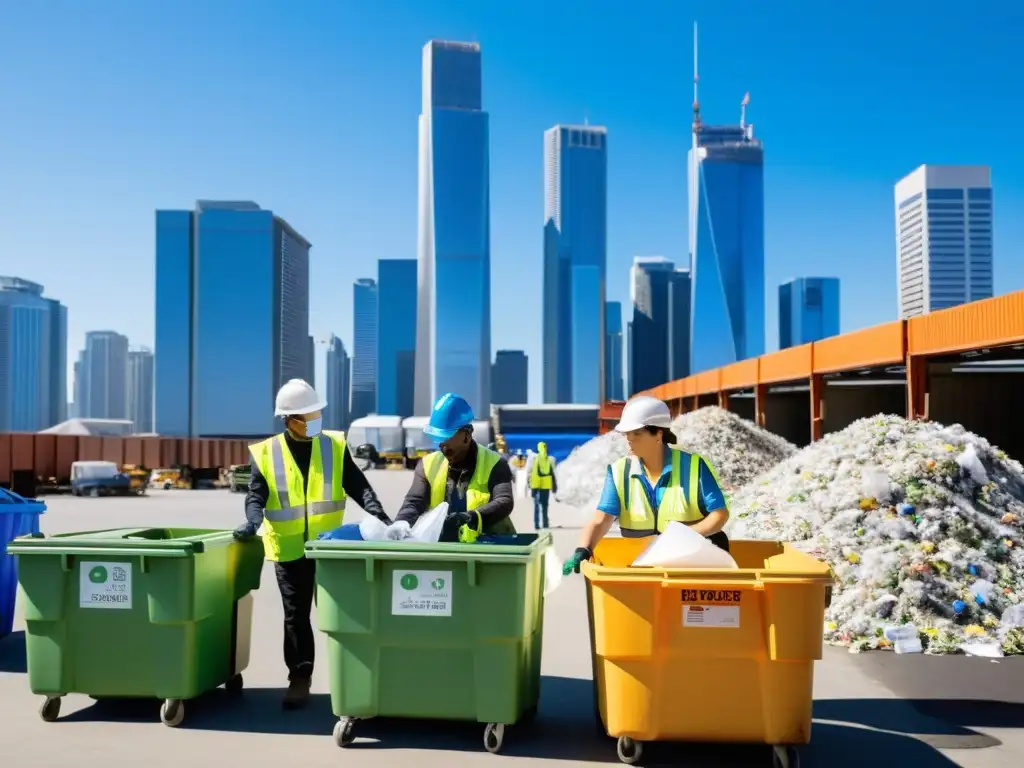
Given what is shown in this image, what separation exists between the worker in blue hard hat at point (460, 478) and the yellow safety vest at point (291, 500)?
1.89 feet

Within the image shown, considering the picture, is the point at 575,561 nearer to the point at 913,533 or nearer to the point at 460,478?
the point at 460,478

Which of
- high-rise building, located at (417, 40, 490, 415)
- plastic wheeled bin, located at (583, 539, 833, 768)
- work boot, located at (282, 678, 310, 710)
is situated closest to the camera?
plastic wheeled bin, located at (583, 539, 833, 768)

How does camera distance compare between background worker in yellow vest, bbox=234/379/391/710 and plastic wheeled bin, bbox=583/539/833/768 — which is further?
background worker in yellow vest, bbox=234/379/391/710

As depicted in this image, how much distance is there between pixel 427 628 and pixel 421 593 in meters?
0.18

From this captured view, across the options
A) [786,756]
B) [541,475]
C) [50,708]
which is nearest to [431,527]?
[786,756]

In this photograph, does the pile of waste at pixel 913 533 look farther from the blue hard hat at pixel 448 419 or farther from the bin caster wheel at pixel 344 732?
the bin caster wheel at pixel 344 732

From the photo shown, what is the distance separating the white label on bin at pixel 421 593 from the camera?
4.41 m

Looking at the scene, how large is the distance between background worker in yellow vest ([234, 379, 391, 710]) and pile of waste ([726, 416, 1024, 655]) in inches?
164

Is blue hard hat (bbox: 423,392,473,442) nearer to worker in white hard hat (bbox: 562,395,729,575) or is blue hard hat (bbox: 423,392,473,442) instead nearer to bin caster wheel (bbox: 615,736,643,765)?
worker in white hard hat (bbox: 562,395,729,575)

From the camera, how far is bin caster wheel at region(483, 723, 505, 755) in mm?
4391

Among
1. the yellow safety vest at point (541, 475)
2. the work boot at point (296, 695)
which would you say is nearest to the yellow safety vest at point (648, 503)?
the work boot at point (296, 695)

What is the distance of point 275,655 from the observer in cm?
672

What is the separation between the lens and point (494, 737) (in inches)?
173

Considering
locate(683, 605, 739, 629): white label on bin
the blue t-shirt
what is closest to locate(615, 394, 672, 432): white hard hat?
the blue t-shirt
